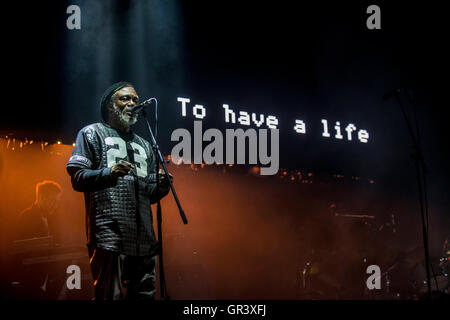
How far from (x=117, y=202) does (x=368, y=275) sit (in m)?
6.67

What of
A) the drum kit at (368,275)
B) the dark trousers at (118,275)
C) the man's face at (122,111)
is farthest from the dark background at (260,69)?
the dark trousers at (118,275)

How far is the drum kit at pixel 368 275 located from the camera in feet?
23.1

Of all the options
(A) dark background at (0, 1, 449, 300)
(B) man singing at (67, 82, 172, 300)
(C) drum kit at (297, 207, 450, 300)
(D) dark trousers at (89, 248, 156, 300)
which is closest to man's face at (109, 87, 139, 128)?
(B) man singing at (67, 82, 172, 300)

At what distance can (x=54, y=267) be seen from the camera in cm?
584

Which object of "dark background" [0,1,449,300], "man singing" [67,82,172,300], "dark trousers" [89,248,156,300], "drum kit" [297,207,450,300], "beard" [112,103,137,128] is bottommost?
"drum kit" [297,207,450,300]

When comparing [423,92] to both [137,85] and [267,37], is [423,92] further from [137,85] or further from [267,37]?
[137,85]

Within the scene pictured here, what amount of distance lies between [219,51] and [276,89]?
1.60m

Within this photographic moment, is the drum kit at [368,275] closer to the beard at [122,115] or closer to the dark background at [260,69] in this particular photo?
the dark background at [260,69]

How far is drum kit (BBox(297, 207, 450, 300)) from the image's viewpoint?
703cm

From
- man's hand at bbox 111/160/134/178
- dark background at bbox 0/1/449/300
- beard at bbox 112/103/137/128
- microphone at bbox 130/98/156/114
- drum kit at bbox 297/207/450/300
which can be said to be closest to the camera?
man's hand at bbox 111/160/134/178

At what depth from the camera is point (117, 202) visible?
100 inches

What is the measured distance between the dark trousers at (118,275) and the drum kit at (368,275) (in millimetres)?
5391

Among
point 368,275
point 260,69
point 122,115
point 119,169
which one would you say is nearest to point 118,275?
point 119,169

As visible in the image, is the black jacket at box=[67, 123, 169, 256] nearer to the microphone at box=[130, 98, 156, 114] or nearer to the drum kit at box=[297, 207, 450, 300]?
the microphone at box=[130, 98, 156, 114]
